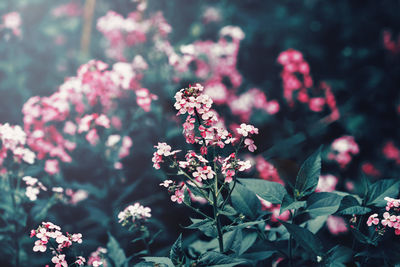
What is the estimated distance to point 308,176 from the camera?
3.96 feet

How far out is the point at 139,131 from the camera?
2486mm

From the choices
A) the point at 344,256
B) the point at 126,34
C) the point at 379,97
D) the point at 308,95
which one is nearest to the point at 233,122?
the point at 308,95

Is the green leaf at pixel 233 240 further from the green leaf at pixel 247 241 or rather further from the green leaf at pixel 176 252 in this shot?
the green leaf at pixel 176 252

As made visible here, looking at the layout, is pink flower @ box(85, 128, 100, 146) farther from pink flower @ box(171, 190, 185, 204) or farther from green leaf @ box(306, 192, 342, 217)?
green leaf @ box(306, 192, 342, 217)

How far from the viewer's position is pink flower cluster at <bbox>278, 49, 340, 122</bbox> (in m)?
2.77

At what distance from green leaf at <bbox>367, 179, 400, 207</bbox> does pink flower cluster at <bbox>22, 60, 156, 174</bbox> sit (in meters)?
1.22

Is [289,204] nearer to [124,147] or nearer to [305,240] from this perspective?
[305,240]

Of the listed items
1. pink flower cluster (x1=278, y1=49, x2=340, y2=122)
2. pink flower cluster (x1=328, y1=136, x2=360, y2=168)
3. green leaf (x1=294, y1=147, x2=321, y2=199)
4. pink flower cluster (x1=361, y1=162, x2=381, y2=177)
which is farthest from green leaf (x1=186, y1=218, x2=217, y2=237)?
pink flower cluster (x1=361, y1=162, x2=381, y2=177)

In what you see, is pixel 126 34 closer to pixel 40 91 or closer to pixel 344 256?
pixel 40 91

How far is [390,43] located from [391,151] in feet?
3.61

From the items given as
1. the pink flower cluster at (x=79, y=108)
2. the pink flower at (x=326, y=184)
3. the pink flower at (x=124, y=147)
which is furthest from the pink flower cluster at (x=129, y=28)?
the pink flower at (x=326, y=184)

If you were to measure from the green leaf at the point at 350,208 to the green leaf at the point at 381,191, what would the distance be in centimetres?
9

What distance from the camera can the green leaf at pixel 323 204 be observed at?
1116mm

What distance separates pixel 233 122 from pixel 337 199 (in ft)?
5.91
